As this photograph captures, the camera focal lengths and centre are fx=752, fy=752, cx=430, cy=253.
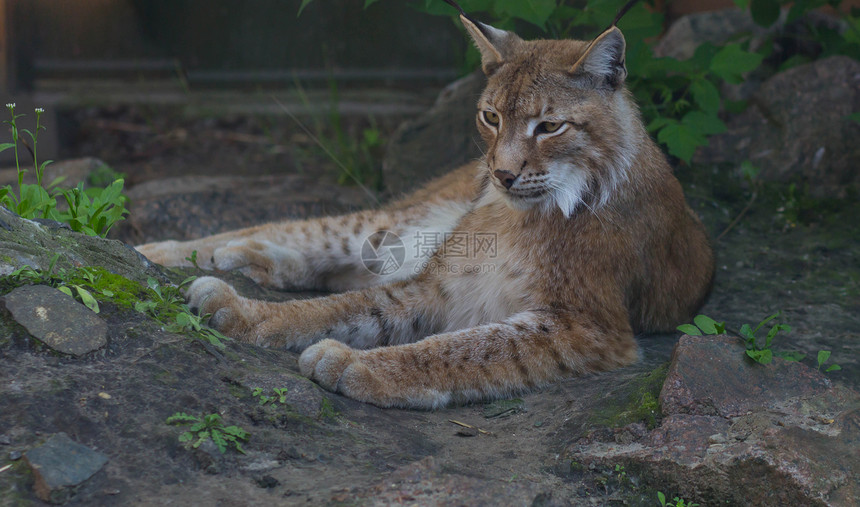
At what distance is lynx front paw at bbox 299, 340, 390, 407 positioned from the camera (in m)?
2.42

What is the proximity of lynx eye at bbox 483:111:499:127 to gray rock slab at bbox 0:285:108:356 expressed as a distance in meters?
1.64

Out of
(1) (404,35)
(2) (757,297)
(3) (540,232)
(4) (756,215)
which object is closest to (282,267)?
(3) (540,232)

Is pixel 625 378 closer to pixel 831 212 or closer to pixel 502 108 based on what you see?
pixel 502 108

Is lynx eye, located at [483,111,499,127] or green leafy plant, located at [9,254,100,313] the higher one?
lynx eye, located at [483,111,499,127]

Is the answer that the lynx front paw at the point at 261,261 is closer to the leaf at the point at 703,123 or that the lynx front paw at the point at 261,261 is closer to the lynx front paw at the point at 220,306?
the lynx front paw at the point at 220,306

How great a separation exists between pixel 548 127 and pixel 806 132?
278 centimetres

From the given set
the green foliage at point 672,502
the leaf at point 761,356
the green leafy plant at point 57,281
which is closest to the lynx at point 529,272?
the green leafy plant at point 57,281

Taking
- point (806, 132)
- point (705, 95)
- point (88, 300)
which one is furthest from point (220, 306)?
point (806, 132)

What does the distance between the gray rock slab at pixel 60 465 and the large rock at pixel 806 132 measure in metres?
4.34

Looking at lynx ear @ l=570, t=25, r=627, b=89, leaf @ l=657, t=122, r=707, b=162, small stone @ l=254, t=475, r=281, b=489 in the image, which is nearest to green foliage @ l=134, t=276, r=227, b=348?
small stone @ l=254, t=475, r=281, b=489

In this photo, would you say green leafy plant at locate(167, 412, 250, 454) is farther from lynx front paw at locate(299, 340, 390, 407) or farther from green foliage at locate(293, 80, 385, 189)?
green foliage at locate(293, 80, 385, 189)

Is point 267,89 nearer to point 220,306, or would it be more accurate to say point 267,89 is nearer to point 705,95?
point 705,95

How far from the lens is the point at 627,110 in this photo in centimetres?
305

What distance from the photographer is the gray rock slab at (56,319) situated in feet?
6.44
